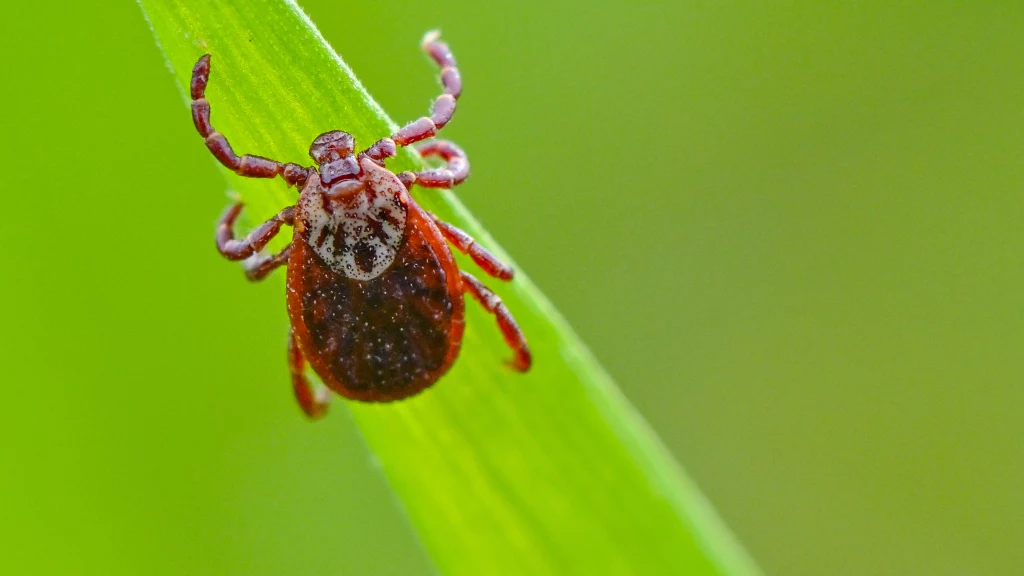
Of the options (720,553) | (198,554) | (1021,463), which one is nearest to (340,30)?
(198,554)

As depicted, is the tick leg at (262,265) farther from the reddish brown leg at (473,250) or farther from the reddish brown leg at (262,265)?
the reddish brown leg at (473,250)

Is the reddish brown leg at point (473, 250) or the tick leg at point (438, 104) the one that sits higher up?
the tick leg at point (438, 104)

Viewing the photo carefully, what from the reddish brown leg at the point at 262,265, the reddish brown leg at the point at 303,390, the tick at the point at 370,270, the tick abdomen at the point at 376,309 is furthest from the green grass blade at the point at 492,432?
the reddish brown leg at the point at 303,390

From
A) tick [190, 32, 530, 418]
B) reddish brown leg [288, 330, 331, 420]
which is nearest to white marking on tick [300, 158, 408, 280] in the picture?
tick [190, 32, 530, 418]

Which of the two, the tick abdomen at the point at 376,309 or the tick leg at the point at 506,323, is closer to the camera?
the tick leg at the point at 506,323

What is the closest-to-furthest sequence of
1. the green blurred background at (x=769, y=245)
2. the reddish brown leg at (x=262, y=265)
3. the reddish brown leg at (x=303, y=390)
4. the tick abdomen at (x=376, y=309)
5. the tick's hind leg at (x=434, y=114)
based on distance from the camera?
1. the tick's hind leg at (x=434, y=114)
2. the tick abdomen at (x=376, y=309)
3. the reddish brown leg at (x=262, y=265)
4. the reddish brown leg at (x=303, y=390)
5. the green blurred background at (x=769, y=245)

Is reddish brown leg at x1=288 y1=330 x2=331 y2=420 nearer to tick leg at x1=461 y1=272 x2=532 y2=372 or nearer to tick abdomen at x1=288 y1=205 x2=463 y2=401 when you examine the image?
tick abdomen at x1=288 y1=205 x2=463 y2=401

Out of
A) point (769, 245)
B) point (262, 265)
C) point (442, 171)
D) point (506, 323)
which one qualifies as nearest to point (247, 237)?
point (262, 265)
